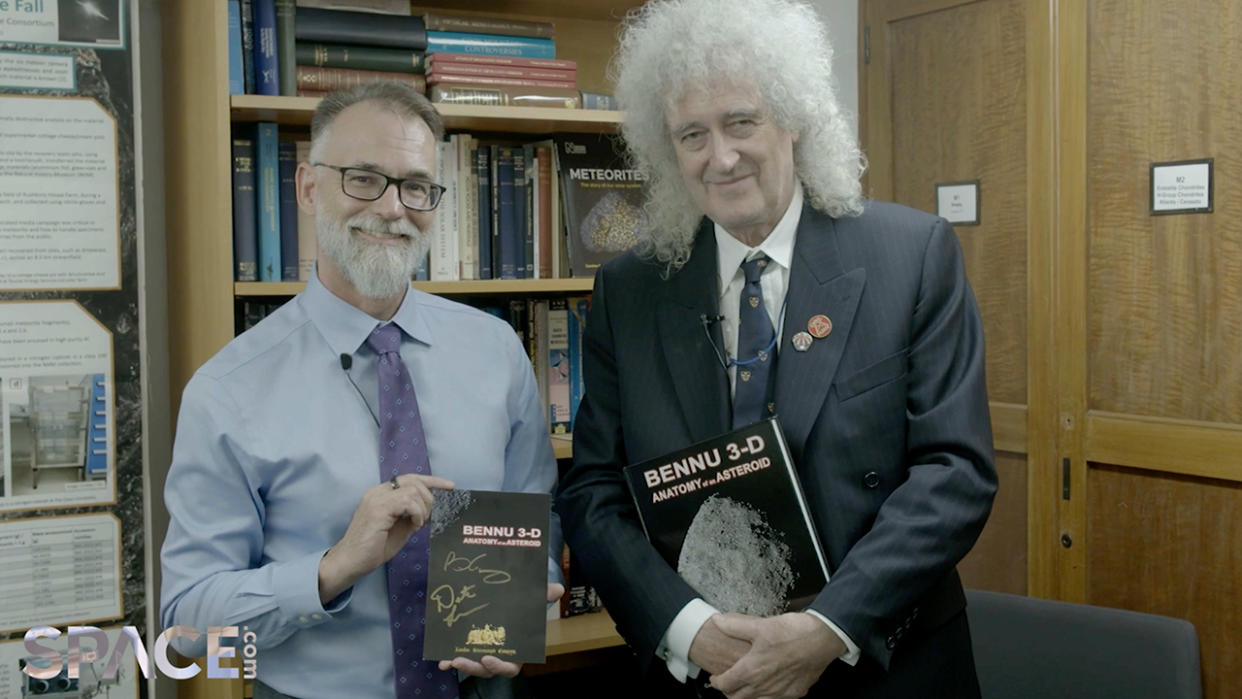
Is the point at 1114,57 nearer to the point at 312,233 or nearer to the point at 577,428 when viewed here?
the point at 577,428

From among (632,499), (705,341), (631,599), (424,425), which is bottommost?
(631,599)

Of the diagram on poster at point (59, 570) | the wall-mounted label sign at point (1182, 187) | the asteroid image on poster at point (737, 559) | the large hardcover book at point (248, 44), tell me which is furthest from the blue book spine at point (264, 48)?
the wall-mounted label sign at point (1182, 187)

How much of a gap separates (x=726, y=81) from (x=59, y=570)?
1.77m

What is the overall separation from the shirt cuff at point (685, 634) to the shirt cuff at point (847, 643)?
0.17 metres

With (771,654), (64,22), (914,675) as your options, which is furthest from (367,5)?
(914,675)

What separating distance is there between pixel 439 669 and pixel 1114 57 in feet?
7.62

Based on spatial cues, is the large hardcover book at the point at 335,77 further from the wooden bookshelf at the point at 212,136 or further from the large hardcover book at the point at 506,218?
the large hardcover book at the point at 506,218

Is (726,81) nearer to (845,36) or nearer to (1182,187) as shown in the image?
(1182,187)

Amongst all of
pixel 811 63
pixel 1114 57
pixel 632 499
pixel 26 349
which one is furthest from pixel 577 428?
pixel 1114 57

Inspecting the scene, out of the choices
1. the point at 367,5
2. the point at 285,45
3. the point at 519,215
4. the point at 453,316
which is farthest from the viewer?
the point at 519,215

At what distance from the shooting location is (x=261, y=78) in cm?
227

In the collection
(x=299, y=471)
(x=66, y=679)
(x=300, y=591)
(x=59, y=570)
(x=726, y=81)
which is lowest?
(x=66, y=679)

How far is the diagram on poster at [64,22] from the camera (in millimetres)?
2170

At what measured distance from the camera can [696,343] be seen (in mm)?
1727
